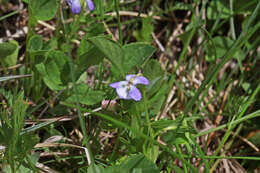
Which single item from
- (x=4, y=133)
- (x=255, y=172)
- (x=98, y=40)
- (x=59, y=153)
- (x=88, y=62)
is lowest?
(x=255, y=172)

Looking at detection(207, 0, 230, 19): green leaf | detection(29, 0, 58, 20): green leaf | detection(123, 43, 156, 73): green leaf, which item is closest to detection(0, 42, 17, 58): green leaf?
detection(29, 0, 58, 20): green leaf

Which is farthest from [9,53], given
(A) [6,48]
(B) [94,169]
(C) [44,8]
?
(B) [94,169]

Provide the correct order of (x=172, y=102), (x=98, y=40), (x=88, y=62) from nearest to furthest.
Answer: (x=98, y=40) → (x=88, y=62) → (x=172, y=102)

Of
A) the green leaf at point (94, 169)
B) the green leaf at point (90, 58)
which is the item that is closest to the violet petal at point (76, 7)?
the green leaf at point (90, 58)

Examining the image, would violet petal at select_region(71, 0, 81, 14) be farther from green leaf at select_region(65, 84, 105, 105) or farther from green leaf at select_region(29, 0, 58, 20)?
green leaf at select_region(65, 84, 105, 105)

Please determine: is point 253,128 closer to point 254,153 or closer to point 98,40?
point 254,153

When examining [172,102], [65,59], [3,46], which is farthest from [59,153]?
[172,102]

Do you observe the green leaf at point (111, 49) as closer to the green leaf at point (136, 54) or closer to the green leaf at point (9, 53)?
the green leaf at point (136, 54)
